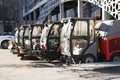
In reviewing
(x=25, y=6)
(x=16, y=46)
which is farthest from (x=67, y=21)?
(x=25, y=6)

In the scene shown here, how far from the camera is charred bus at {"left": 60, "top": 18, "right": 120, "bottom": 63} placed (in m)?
14.6

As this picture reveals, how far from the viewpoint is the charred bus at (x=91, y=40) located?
14625 mm

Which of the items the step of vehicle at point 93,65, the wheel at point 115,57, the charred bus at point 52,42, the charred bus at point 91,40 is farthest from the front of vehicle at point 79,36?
the charred bus at point 52,42

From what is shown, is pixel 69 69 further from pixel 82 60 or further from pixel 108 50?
pixel 108 50

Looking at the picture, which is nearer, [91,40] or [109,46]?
[91,40]

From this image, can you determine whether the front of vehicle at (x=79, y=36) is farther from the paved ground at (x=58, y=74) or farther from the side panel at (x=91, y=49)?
the paved ground at (x=58, y=74)

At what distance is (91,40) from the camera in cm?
1471

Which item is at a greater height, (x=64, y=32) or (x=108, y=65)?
(x=64, y=32)

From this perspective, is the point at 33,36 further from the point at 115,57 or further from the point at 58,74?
the point at 58,74

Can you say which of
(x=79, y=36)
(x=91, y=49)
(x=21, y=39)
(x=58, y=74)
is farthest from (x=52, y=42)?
(x=21, y=39)

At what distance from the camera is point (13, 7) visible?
79562mm

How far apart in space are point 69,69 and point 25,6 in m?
56.0

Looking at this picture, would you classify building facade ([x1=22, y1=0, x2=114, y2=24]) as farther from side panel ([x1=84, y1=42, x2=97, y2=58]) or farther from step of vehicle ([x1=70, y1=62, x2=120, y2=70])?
step of vehicle ([x1=70, y1=62, x2=120, y2=70])

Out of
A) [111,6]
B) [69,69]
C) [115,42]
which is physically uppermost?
[111,6]
